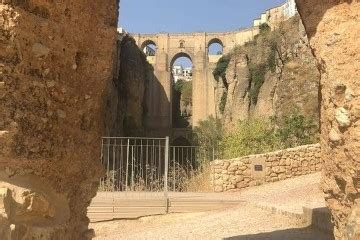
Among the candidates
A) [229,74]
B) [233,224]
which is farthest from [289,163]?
[229,74]

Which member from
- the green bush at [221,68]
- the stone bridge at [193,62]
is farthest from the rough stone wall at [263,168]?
the stone bridge at [193,62]

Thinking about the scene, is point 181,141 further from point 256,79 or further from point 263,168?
point 263,168

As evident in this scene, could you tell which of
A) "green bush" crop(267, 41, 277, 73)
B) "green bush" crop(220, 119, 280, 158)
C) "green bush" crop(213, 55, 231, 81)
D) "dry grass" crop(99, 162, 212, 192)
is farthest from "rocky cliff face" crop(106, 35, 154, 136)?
"dry grass" crop(99, 162, 212, 192)

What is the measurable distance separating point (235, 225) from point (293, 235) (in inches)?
65.0

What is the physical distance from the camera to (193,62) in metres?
49.2

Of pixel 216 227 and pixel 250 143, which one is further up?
pixel 250 143

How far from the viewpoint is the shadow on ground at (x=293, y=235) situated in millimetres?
6215

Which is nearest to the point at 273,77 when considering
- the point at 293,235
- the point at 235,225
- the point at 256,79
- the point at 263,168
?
the point at 256,79

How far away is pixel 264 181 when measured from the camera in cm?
1373

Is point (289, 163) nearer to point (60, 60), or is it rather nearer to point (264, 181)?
point (264, 181)

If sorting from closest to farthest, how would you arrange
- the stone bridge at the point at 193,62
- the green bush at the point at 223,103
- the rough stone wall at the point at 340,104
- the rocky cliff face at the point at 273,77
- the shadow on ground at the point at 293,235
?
1. the rough stone wall at the point at 340,104
2. the shadow on ground at the point at 293,235
3. the rocky cliff face at the point at 273,77
4. the green bush at the point at 223,103
5. the stone bridge at the point at 193,62

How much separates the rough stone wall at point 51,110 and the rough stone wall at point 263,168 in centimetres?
977

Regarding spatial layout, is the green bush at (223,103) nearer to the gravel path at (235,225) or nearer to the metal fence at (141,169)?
the metal fence at (141,169)

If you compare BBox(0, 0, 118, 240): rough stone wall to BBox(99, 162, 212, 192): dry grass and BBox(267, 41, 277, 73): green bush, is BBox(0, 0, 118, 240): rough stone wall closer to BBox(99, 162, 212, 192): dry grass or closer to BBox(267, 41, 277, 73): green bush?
Result: BBox(99, 162, 212, 192): dry grass
